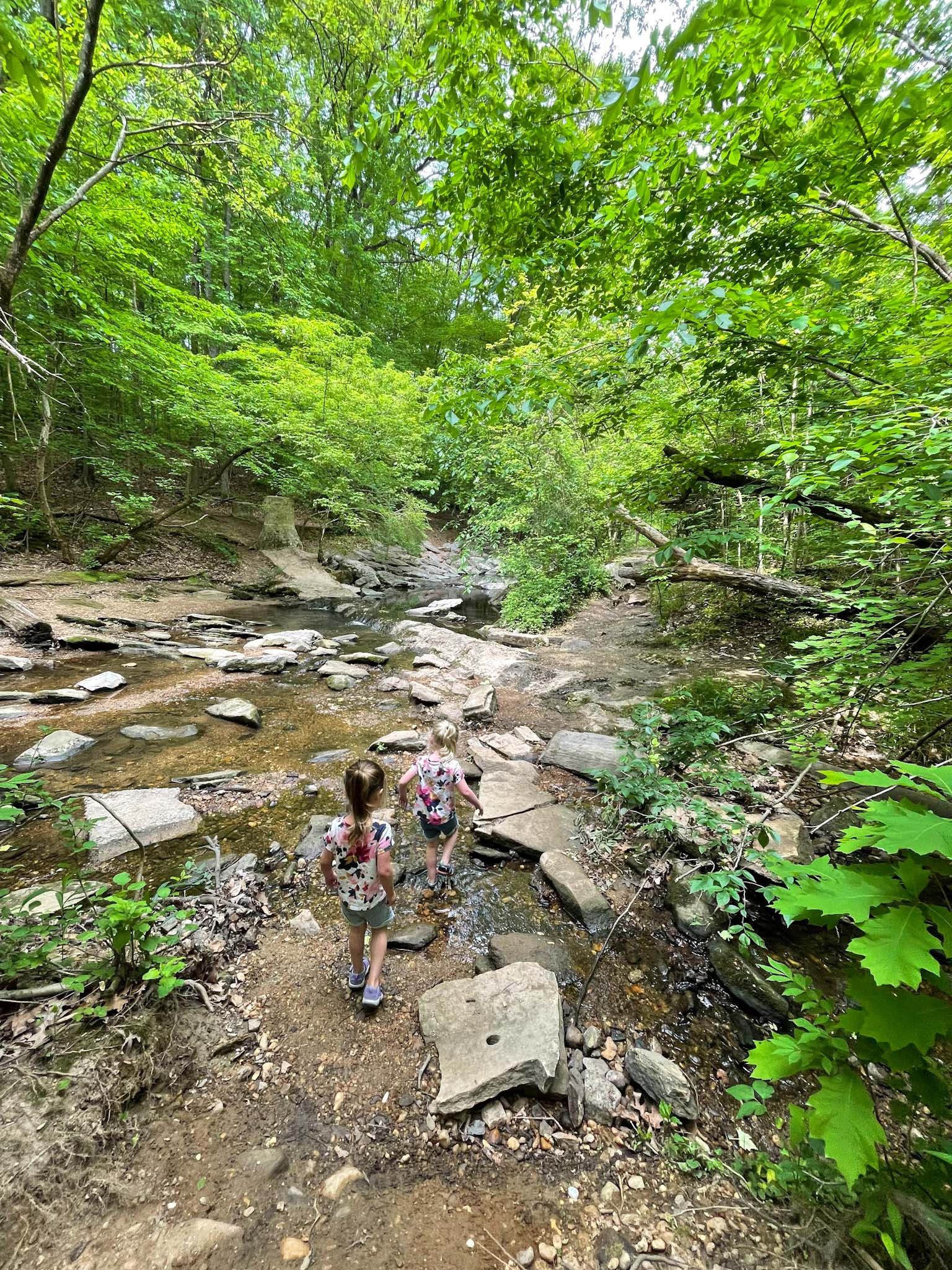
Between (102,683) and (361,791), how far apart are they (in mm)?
5789

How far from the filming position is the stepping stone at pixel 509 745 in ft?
16.9

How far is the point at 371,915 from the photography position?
2465 mm

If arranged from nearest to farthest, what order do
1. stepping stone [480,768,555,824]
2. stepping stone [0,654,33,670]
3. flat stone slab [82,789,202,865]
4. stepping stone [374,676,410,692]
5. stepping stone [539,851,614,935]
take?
stepping stone [539,851,614,935]
flat stone slab [82,789,202,865]
stepping stone [480,768,555,824]
stepping stone [0,654,33,670]
stepping stone [374,676,410,692]

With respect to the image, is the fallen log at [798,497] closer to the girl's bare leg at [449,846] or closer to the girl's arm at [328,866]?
the girl's bare leg at [449,846]

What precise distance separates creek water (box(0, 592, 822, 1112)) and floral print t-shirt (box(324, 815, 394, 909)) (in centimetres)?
81

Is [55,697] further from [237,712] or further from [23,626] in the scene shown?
[23,626]

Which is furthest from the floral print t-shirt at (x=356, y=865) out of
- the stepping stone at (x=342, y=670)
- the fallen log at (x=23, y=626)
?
the fallen log at (x=23, y=626)

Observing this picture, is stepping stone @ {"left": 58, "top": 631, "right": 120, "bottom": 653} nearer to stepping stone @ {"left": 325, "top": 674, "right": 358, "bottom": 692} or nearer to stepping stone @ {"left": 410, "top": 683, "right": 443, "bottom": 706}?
stepping stone @ {"left": 325, "top": 674, "right": 358, "bottom": 692}

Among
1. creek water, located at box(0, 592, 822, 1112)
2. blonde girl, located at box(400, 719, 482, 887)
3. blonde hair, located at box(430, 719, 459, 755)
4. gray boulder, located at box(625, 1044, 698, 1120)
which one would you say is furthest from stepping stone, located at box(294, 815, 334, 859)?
gray boulder, located at box(625, 1044, 698, 1120)

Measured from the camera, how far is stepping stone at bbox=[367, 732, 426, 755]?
520 centimetres

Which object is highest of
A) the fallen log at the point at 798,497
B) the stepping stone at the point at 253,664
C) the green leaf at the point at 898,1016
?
the fallen log at the point at 798,497

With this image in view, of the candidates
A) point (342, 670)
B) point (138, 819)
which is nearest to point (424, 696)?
point (342, 670)

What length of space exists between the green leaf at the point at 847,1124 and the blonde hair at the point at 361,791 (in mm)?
1890

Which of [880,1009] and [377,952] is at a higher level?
[880,1009]
